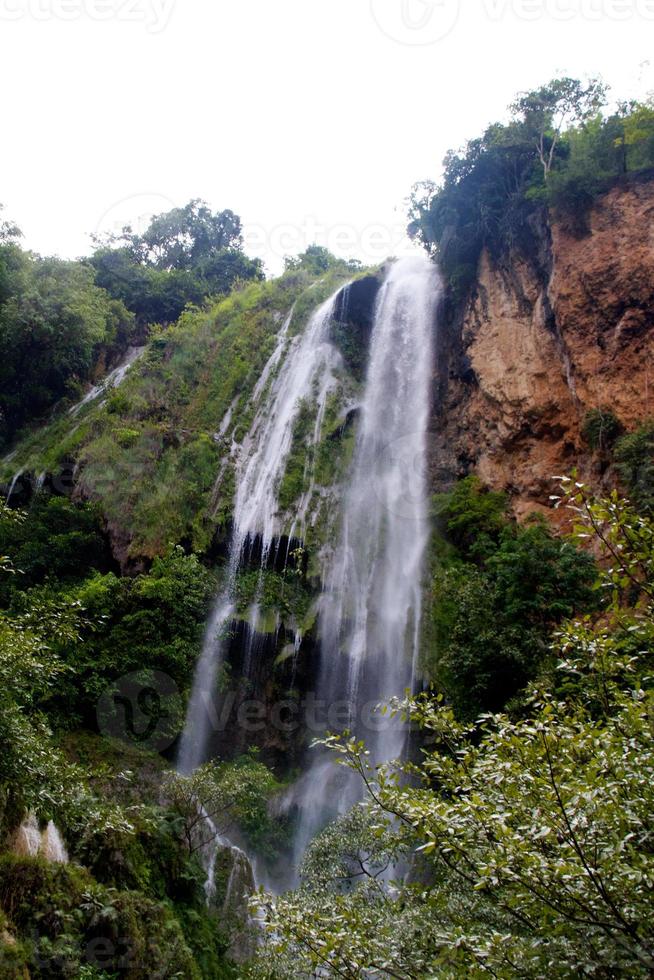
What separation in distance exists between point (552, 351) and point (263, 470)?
839cm

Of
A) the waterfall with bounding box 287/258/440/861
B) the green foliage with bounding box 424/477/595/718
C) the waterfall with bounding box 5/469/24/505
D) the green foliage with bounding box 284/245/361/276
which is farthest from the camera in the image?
the green foliage with bounding box 284/245/361/276

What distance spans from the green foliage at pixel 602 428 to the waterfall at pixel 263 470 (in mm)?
7861

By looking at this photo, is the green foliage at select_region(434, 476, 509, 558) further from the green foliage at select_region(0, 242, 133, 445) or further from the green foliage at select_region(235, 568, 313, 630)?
the green foliage at select_region(0, 242, 133, 445)

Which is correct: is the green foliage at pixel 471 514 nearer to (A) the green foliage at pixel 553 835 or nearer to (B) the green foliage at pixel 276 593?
(B) the green foliage at pixel 276 593

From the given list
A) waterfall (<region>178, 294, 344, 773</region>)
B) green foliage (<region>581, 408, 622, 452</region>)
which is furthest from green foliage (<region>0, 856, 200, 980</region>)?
green foliage (<region>581, 408, 622, 452</region>)

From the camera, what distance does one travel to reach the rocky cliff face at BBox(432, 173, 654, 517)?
14.1m

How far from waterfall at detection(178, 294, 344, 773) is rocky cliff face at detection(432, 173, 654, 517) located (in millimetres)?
4578

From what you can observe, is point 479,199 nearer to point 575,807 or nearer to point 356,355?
point 356,355

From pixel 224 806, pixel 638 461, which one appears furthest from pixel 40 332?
pixel 638 461

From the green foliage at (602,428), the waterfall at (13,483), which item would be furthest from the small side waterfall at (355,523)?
the waterfall at (13,483)

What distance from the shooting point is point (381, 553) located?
16.2m

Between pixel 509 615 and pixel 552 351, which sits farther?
pixel 552 351

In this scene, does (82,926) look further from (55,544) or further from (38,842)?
(55,544)

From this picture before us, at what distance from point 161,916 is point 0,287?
66.8ft
